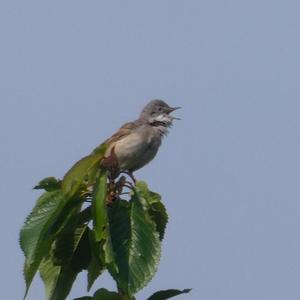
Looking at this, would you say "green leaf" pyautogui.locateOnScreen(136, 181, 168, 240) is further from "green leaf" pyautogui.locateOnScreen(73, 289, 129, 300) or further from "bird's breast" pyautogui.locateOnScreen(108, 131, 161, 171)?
"bird's breast" pyautogui.locateOnScreen(108, 131, 161, 171)

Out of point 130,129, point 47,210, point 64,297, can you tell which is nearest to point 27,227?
point 47,210

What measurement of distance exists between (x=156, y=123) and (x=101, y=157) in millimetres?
4677

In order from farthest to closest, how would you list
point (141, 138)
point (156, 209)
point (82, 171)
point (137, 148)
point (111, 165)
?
point (141, 138)
point (137, 148)
point (156, 209)
point (111, 165)
point (82, 171)

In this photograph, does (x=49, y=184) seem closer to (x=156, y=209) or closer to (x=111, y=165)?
(x=111, y=165)

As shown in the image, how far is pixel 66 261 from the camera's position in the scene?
5750 mm

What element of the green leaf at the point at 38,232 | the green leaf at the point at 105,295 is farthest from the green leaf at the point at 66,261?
the green leaf at the point at 105,295

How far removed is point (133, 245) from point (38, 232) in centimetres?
56

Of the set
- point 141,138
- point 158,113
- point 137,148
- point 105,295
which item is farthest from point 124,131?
point 105,295

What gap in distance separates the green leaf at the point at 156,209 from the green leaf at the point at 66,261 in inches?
18.2

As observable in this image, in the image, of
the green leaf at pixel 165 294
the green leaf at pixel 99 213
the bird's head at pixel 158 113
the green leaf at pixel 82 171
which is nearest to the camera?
the green leaf at pixel 165 294

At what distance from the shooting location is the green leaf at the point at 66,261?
18.6ft

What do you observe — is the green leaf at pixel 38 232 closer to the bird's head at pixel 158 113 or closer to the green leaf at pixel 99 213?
the green leaf at pixel 99 213

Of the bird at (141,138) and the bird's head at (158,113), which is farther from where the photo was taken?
the bird's head at (158,113)

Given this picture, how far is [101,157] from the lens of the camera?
224 inches
